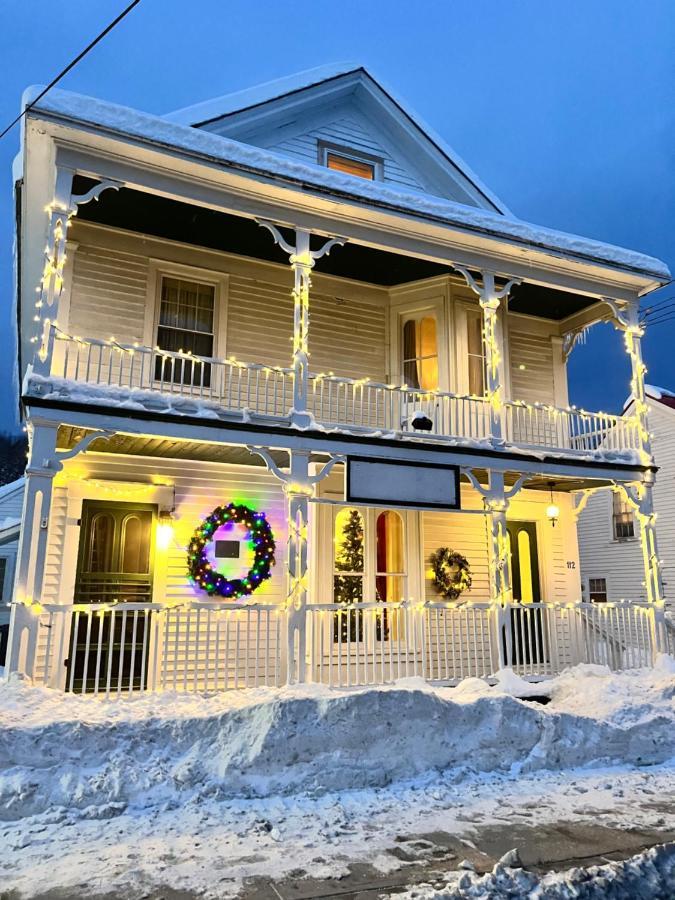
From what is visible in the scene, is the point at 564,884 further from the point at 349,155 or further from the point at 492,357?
the point at 349,155

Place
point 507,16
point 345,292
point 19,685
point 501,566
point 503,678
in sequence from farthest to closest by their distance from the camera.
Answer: point 507,16 → point 345,292 → point 501,566 → point 503,678 → point 19,685

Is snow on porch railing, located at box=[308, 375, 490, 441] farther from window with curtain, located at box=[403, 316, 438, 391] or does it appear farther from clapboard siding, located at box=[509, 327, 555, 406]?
clapboard siding, located at box=[509, 327, 555, 406]

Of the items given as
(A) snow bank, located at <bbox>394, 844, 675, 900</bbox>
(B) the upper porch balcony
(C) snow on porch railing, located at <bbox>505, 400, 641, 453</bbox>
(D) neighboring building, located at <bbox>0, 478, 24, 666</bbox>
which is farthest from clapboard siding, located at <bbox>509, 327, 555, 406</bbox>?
(D) neighboring building, located at <bbox>0, 478, 24, 666</bbox>

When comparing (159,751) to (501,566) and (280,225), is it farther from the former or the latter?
(280,225)

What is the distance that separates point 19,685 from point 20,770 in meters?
1.31

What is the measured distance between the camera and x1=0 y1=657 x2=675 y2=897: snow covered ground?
4820 mm

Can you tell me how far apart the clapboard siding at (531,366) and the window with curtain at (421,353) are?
1872 millimetres

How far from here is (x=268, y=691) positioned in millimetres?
7766

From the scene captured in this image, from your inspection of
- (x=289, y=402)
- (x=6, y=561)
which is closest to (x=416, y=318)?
(x=289, y=402)

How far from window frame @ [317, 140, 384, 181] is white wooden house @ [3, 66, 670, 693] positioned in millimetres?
41

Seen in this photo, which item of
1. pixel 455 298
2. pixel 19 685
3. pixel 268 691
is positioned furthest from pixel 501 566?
pixel 19 685

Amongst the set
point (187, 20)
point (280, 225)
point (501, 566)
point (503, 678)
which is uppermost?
point (187, 20)

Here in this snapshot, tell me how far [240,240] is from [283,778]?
8.01m

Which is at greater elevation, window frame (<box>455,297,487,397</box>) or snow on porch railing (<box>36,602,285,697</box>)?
window frame (<box>455,297,487,397</box>)
